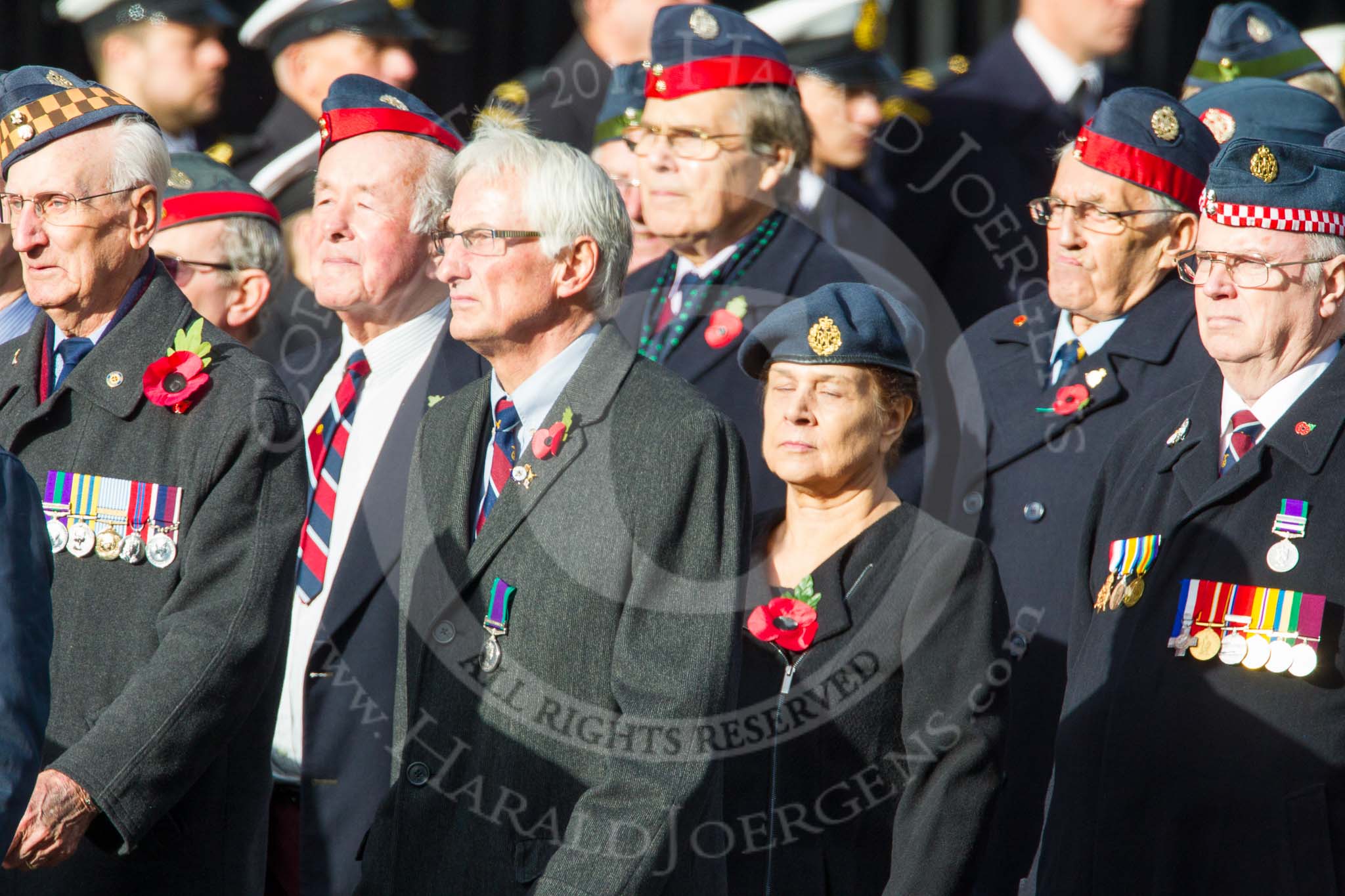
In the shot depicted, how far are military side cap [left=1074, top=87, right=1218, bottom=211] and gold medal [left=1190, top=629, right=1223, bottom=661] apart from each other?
137 centimetres

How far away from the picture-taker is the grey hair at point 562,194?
318 cm

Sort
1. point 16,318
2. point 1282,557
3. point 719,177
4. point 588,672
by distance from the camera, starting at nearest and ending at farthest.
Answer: point 588,672
point 1282,557
point 16,318
point 719,177

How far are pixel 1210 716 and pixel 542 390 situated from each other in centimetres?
130

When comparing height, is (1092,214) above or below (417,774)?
above

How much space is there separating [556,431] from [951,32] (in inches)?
140

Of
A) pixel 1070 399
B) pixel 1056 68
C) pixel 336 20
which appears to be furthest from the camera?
pixel 336 20

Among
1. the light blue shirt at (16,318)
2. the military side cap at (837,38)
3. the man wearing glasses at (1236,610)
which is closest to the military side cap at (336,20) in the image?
the military side cap at (837,38)

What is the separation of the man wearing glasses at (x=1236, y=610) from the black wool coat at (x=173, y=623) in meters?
1.51

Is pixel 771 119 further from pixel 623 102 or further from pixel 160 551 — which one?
pixel 160 551

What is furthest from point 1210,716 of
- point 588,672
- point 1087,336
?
point 1087,336

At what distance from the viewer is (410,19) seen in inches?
232

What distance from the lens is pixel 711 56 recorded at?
455 centimetres

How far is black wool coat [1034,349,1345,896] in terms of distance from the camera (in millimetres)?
2967

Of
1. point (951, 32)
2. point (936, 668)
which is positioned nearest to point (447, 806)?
point (936, 668)
